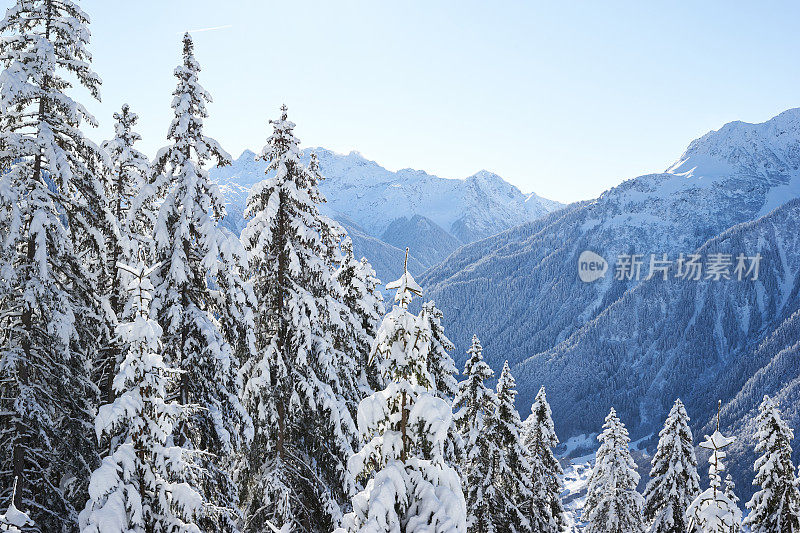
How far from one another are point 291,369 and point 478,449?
31.8ft

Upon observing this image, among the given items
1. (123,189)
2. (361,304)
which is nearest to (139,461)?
(123,189)

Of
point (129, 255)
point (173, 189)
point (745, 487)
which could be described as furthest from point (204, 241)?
point (745, 487)

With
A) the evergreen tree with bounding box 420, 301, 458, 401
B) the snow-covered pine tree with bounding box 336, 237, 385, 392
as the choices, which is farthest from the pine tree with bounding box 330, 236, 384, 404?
the evergreen tree with bounding box 420, 301, 458, 401

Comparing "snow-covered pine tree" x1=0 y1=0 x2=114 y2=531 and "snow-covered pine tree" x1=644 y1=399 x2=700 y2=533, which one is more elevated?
"snow-covered pine tree" x1=0 y1=0 x2=114 y2=531

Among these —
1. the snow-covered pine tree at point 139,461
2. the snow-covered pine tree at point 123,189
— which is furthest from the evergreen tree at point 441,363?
the snow-covered pine tree at point 139,461

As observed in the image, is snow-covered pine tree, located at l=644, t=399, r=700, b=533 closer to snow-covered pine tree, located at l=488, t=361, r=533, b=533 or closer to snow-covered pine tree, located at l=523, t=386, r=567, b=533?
snow-covered pine tree, located at l=523, t=386, r=567, b=533

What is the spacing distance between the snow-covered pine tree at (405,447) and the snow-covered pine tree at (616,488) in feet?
85.9

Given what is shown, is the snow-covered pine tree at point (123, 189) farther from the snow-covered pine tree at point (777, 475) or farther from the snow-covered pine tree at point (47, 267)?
the snow-covered pine tree at point (777, 475)

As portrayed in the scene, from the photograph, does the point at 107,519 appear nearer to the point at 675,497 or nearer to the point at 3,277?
the point at 3,277

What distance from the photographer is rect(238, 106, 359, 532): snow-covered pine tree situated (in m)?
12.8

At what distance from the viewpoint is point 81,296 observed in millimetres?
11703

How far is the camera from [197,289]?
11969mm

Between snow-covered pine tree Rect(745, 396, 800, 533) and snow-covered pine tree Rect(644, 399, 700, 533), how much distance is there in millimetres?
3988

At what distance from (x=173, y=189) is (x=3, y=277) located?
3577 millimetres
